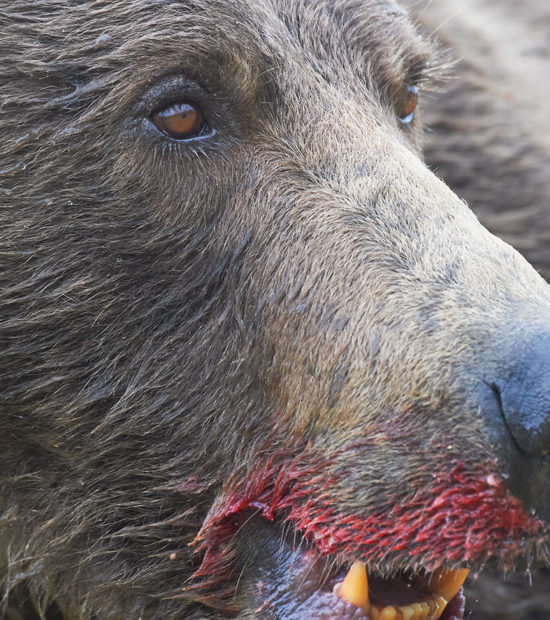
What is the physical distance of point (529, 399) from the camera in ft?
9.11

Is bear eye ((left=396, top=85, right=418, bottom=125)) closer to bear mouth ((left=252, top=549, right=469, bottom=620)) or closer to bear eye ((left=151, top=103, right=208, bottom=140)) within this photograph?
bear eye ((left=151, top=103, right=208, bottom=140))

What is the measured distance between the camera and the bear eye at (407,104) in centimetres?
423

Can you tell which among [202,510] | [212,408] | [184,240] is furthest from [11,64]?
[202,510]

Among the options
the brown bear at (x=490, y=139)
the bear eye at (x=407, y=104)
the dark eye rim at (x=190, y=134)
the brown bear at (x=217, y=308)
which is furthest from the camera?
the brown bear at (x=490, y=139)

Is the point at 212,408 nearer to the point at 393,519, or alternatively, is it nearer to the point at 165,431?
the point at 165,431

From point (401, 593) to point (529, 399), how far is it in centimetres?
86

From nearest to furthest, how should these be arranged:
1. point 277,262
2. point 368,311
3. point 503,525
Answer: point 503,525
point 368,311
point 277,262

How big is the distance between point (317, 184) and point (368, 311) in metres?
0.55

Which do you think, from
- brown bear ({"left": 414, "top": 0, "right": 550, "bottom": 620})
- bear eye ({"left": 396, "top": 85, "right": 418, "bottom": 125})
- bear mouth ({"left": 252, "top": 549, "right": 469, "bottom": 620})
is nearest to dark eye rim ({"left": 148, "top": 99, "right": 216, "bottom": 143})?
bear eye ({"left": 396, "top": 85, "right": 418, "bottom": 125})

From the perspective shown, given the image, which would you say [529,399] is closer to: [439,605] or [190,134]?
[439,605]

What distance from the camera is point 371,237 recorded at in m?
3.30

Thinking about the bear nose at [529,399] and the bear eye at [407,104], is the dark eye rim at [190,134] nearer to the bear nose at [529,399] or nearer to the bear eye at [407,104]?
the bear eye at [407,104]

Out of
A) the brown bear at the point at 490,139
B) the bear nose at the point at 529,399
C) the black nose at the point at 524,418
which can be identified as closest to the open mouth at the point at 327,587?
the black nose at the point at 524,418

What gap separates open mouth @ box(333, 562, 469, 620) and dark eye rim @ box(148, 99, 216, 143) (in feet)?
4.96
